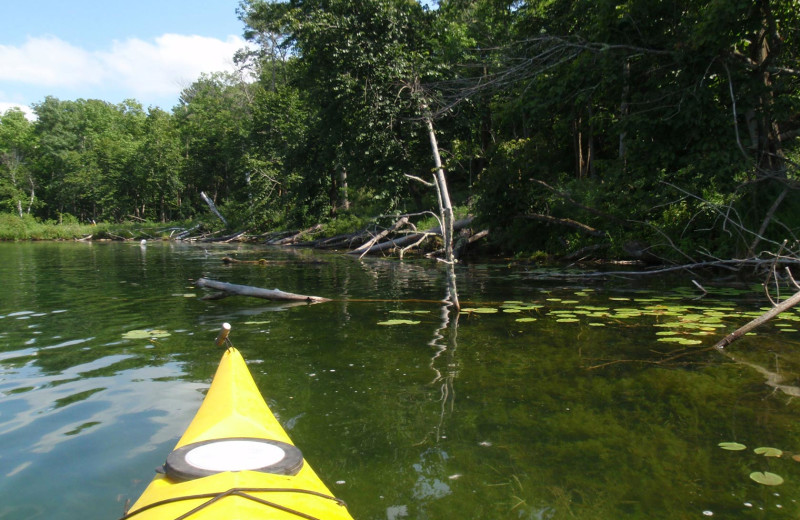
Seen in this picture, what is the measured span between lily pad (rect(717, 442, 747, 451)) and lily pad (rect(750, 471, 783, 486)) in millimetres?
282

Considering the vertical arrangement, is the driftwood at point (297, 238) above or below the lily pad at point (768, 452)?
above

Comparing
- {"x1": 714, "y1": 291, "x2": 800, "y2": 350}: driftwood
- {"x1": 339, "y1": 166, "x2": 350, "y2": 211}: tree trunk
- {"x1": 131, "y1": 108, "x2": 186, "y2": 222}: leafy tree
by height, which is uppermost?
{"x1": 131, "y1": 108, "x2": 186, "y2": 222}: leafy tree

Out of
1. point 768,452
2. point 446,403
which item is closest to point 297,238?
point 446,403

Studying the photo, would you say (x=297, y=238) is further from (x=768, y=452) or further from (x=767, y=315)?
(x=768, y=452)

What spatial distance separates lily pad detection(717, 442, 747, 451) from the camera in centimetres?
304

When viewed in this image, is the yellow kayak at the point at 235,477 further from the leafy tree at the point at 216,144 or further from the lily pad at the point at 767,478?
the leafy tree at the point at 216,144

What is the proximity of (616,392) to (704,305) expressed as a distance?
4.15 m

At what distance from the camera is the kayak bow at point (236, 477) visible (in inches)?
72.1

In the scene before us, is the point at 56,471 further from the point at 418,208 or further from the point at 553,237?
the point at 418,208

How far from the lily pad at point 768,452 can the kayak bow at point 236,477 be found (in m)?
2.50

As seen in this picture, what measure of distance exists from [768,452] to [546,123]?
1375 cm

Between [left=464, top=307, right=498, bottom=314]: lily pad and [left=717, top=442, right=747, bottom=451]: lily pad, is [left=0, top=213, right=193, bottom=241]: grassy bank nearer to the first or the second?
[left=464, top=307, right=498, bottom=314]: lily pad

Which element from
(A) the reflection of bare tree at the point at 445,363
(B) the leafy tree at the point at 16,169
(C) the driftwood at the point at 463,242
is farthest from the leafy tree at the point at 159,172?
(A) the reflection of bare tree at the point at 445,363

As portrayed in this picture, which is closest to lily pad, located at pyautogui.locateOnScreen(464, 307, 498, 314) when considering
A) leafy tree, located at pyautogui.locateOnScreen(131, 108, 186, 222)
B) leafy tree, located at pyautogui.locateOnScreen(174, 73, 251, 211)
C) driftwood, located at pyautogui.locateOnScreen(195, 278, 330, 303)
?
driftwood, located at pyautogui.locateOnScreen(195, 278, 330, 303)
